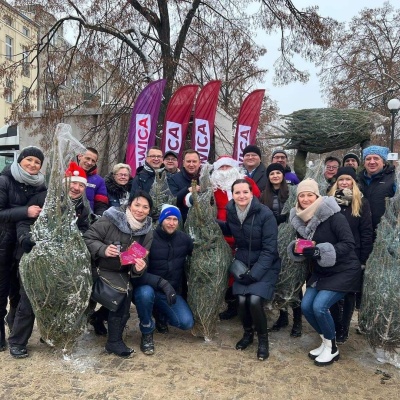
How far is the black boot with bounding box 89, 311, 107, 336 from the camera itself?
365 cm

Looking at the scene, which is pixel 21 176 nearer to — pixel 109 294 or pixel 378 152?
pixel 109 294

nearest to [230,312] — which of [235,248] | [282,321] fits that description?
[282,321]

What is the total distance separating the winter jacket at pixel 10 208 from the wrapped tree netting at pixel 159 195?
1.10 meters

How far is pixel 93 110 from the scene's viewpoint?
973cm

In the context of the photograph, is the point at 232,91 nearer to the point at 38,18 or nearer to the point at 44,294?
the point at 38,18

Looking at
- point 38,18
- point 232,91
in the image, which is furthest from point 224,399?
point 232,91

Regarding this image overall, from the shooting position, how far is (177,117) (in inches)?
305

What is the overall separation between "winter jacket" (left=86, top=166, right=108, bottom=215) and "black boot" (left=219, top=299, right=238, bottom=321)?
5.54 ft

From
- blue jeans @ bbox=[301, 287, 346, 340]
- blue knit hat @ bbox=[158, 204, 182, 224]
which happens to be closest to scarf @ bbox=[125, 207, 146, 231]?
blue knit hat @ bbox=[158, 204, 182, 224]

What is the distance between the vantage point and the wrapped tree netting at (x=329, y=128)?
14.0 ft

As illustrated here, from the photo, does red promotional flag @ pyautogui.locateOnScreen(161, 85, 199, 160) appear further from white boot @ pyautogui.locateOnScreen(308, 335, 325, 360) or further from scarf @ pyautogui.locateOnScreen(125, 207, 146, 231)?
white boot @ pyautogui.locateOnScreen(308, 335, 325, 360)

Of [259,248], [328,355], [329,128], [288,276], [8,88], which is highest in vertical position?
[8,88]

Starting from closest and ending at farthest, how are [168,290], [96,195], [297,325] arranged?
[168,290]
[297,325]
[96,195]

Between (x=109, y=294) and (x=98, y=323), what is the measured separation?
27.7 inches
